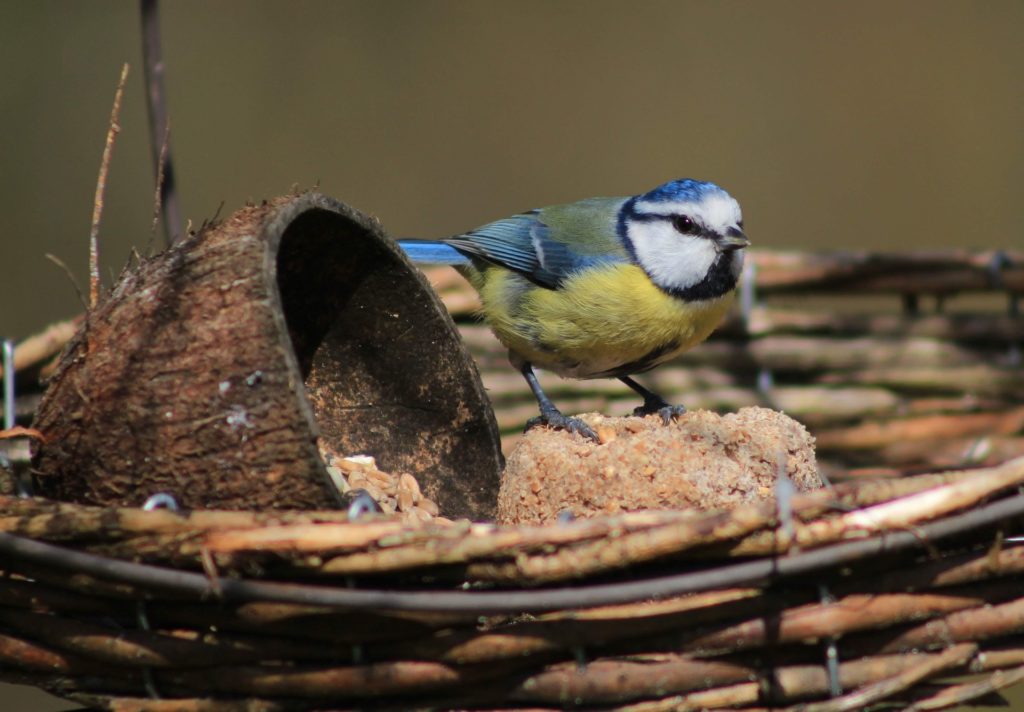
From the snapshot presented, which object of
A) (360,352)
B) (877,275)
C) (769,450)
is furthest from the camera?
(877,275)

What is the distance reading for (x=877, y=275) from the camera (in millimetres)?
2893

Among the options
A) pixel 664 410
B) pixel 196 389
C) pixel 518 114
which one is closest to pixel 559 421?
pixel 664 410

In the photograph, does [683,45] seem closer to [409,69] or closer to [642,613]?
[409,69]

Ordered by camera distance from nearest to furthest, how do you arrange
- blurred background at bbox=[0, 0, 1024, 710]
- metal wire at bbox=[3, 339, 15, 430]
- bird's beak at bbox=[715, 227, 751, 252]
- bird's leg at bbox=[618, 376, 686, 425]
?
bird's leg at bbox=[618, 376, 686, 425]
metal wire at bbox=[3, 339, 15, 430]
bird's beak at bbox=[715, 227, 751, 252]
blurred background at bbox=[0, 0, 1024, 710]

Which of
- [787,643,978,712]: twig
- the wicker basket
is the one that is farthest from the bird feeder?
[787,643,978,712]: twig

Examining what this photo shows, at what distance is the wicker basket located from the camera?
1.08 metres

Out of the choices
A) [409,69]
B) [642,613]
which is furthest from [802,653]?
[409,69]

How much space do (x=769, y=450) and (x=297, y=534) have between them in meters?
0.81

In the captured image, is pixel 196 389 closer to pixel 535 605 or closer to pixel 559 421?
pixel 535 605

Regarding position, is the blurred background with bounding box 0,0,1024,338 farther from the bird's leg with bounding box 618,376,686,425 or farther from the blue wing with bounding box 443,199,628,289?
A: the bird's leg with bounding box 618,376,686,425

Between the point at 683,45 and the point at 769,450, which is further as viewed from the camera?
the point at 683,45

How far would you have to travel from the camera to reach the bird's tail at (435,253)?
2732 mm

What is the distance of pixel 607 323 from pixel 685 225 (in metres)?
0.30

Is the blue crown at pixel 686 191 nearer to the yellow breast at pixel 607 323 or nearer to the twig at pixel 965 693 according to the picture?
the yellow breast at pixel 607 323
